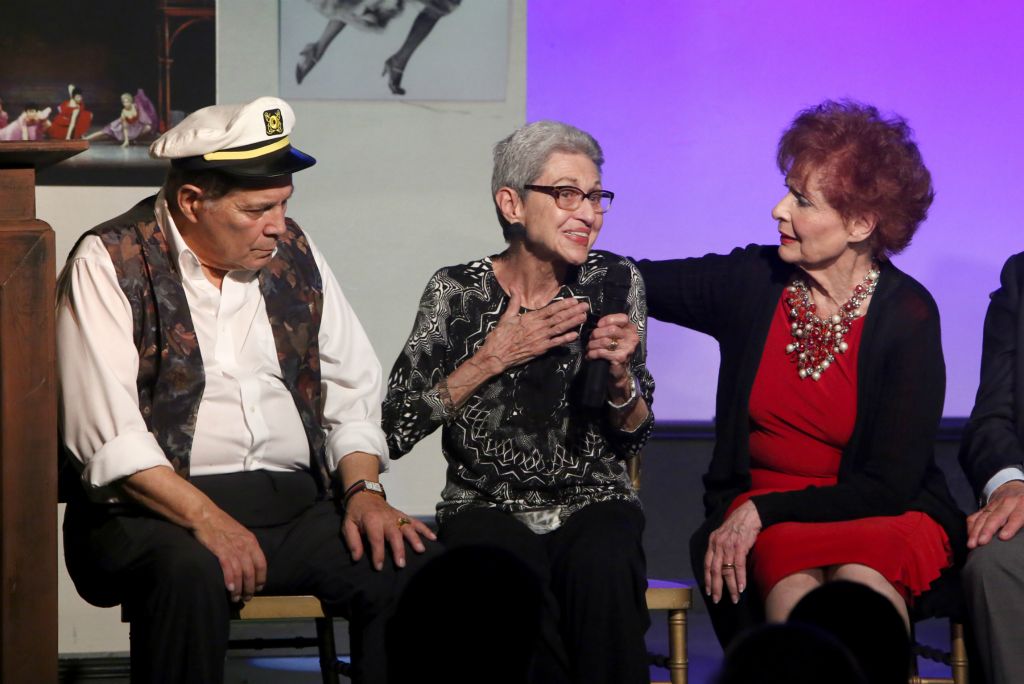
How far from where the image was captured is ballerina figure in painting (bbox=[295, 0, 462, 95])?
433 centimetres

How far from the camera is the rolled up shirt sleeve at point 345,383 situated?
3.03 meters

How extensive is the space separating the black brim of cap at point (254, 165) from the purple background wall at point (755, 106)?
1834mm

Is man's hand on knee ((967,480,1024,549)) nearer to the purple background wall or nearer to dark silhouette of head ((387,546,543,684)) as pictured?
dark silhouette of head ((387,546,543,684))

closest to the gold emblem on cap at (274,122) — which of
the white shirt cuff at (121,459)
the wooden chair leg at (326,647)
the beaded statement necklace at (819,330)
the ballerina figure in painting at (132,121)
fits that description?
the white shirt cuff at (121,459)

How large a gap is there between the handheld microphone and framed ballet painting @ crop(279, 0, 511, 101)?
1.26 m

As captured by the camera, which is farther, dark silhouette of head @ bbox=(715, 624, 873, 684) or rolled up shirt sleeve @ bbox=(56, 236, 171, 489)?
rolled up shirt sleeve @ bbox=(56, 236, 171, 489)

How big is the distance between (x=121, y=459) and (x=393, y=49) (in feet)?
6.84

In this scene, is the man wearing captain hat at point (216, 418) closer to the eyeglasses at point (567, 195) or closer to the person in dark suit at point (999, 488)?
the eyeglasses at point (567, 195)

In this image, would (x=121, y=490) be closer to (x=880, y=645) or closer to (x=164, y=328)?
(x=164, y=328)

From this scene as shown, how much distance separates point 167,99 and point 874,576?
2.56 meters

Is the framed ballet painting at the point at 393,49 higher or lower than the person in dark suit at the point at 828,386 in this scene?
higher

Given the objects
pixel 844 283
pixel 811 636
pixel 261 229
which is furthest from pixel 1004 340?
pixel 261 229

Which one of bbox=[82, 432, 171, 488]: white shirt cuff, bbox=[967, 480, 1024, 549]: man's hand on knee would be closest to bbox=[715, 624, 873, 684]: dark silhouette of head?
bbox=[967, 480, 1024, 549]: man's hand on knee

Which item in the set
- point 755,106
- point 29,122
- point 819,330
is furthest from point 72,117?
point 819,330
